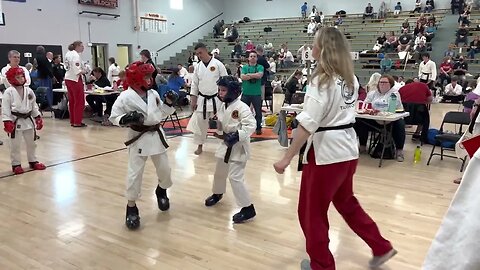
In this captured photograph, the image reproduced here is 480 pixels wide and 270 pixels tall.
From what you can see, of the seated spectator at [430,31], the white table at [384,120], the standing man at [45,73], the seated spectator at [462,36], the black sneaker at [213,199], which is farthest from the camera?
the seated spectator at [430,31]

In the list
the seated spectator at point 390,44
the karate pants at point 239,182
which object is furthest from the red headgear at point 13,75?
the seated spectator at point 390,44

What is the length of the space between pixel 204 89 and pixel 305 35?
A: 15.5 metres

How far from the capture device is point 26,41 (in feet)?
50.9

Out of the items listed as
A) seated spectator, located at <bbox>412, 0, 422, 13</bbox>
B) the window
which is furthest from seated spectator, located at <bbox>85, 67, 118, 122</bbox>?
seated spectator, located at <bbox>412, 0, 422, 13</bbox>

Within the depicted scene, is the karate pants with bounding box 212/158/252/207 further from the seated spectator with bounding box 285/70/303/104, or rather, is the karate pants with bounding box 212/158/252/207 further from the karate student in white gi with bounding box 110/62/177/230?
the seated spectator with bounding box 285/70/303/104

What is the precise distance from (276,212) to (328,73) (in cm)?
190

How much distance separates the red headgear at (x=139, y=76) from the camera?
333cm

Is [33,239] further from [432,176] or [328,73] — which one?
[432,176]

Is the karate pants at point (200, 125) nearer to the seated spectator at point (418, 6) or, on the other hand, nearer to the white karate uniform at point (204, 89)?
the white karate uniform at point (204, 89)

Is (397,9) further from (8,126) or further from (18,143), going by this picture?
(8,126)

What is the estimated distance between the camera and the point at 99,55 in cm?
1895

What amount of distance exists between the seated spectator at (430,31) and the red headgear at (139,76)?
15403mm

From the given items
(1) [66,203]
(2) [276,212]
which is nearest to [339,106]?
(2) [276,212]

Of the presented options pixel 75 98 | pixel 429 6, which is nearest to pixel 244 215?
pixel 75 98
